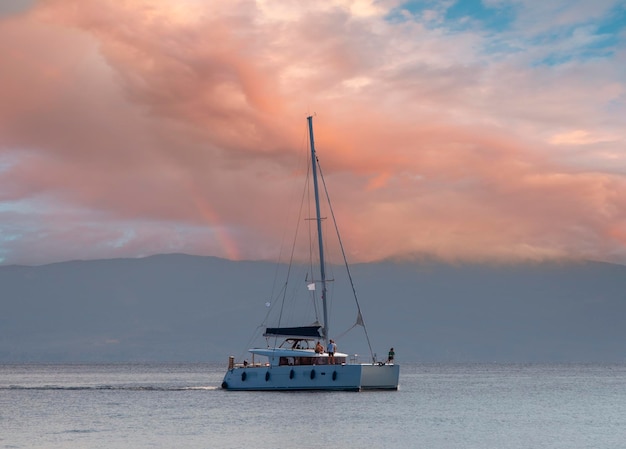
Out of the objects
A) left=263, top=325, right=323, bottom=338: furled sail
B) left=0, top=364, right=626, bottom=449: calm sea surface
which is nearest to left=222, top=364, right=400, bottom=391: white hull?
left=0, top=364, right=626, bottom=449: calm sea surface

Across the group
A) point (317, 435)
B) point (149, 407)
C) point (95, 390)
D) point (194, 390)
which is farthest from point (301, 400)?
point (95, 390)

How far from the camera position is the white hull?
9744cm

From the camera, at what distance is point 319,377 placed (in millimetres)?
97562

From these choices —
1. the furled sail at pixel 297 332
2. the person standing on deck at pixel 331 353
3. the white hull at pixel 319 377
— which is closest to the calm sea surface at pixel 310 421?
the white hull at pixel 319 377

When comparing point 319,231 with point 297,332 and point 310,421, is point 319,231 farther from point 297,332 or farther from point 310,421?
point 310,421

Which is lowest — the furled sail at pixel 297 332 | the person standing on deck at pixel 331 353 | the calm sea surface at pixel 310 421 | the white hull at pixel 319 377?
the calm sea surface at pixel 310 421

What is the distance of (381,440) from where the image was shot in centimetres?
6869

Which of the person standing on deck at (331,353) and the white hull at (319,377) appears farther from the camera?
the person standing on deck at (331,353)

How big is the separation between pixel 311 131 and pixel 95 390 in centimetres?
5108

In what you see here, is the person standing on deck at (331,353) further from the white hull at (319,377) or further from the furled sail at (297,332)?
the furled sail at (297,332)

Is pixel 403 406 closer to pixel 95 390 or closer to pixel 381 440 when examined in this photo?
pixel 381 440

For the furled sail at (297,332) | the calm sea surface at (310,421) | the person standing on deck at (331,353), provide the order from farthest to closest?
the furled sail at (297,332) < the person standing on deck at (331,353) < the calm sea surface at (310,421)

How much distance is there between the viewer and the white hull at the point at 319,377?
97.4 metres

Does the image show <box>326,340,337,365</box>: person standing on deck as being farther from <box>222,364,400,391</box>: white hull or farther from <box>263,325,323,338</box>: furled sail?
<box>263,325,323,338</box>: furled sail
